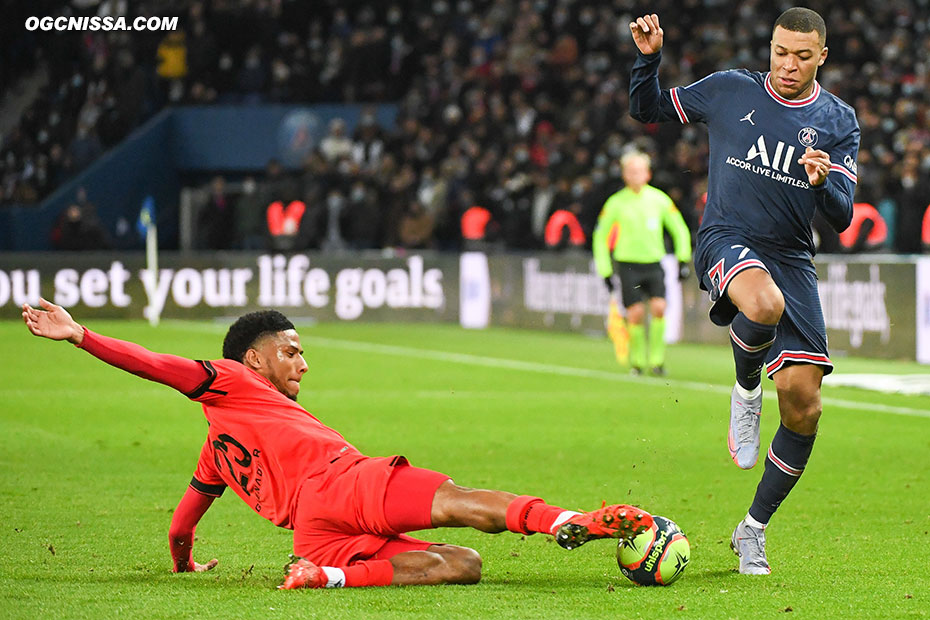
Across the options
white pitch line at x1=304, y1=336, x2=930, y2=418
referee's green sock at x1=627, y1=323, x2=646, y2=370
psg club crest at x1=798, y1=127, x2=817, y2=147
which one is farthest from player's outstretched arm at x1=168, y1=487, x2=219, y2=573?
referee's green sock at x1=627, y1=323, x2=646, y2=370

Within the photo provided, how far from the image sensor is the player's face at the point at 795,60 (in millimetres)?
5930

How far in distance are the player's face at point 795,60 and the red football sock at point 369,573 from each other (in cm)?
245

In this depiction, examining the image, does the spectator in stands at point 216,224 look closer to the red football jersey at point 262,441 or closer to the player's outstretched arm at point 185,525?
the player's outstretched arm at point 185,525

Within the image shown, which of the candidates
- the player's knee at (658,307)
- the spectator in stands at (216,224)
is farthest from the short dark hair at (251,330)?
the spectator in stands at (216,224)

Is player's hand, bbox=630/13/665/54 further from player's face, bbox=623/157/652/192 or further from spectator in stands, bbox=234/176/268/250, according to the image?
spectator in stands, bbox=234/176/268/250

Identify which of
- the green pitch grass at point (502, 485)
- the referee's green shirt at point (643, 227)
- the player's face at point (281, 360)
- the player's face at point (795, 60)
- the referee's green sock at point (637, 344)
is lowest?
the green pitch grass at point (502, 485)

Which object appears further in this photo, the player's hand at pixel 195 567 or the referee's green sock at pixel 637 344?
the referee's green sock at pixel 637 344

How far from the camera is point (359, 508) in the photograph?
17.1 ft

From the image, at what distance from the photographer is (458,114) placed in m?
26.4

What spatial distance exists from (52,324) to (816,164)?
272 cm

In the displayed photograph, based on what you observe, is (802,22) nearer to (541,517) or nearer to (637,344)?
(541,517)

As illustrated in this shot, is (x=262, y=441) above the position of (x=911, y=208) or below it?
below

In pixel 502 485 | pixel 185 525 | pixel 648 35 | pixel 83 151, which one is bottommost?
pixel 502 485

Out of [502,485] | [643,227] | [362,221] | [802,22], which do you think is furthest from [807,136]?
[362,221]
